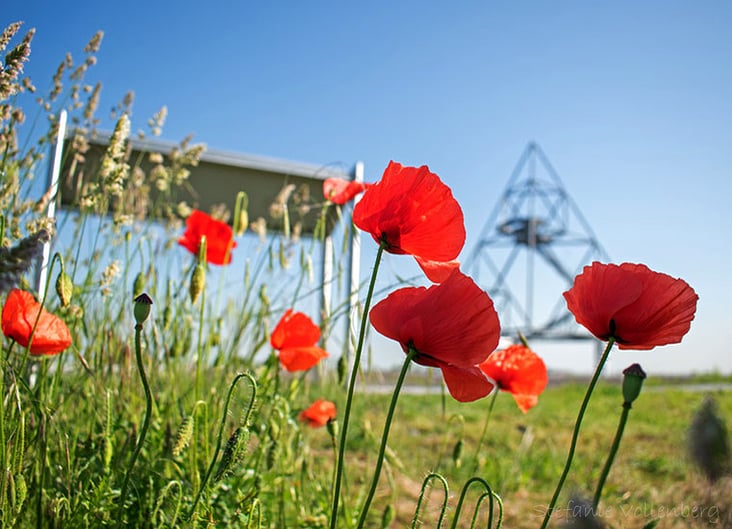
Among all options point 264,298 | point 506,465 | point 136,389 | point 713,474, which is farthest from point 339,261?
point 506,465

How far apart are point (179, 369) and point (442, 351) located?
1.11 metres

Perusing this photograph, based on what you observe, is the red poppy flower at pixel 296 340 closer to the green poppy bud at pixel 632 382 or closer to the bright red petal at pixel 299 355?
the bright red petal at pixel 299 355

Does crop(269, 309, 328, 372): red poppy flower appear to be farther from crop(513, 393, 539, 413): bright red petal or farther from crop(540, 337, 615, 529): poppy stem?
crop(540, 337, 615, 529): poppy stem

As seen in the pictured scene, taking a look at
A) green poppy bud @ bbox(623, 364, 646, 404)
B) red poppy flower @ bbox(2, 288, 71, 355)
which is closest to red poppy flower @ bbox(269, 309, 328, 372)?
red poppy flower @ bbox(2, 288, 71, 355)

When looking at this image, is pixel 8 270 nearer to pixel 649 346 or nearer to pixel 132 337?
pixel 649 346

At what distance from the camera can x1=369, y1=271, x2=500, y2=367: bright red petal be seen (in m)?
0.62

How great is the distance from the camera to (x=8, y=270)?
0.59 metres

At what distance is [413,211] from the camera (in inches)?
27.3

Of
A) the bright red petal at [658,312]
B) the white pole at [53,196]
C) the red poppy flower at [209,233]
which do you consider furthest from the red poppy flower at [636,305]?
the white pole at [53,196]

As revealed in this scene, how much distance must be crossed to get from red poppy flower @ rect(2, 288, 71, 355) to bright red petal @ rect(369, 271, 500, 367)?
562 mm

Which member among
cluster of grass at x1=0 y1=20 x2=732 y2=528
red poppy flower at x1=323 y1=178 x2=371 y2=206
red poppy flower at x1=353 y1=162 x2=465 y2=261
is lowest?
cluster of grass at x1=0 y1=20 x2=732 y2=528

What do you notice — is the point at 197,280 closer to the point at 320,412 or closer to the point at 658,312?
the point at 320,412

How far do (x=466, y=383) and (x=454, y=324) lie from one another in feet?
0.24

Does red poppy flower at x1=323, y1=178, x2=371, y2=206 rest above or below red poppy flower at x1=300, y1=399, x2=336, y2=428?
above
